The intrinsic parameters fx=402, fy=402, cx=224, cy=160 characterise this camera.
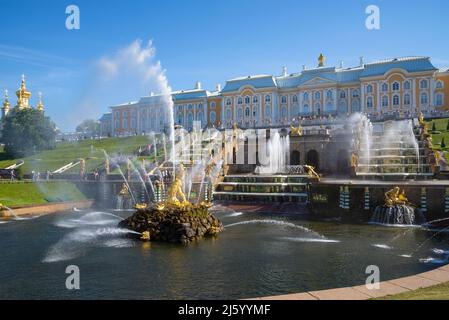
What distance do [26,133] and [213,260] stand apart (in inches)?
2190

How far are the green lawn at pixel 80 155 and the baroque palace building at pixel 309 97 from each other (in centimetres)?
876

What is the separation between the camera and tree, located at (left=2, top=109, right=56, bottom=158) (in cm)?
6032

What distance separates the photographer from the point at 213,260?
13.7 metres

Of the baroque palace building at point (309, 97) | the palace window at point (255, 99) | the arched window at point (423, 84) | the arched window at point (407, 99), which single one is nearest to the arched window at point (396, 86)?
the baroque palace building at point (309, 97)

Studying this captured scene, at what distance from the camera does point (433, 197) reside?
22141 mm

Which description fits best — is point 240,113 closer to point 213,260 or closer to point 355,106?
point 355,106

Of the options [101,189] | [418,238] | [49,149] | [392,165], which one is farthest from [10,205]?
[49,149]

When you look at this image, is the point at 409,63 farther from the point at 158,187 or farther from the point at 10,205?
the point at 10,205

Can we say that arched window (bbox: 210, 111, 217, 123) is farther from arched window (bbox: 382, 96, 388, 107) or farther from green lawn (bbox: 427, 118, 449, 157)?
green lawn (bbox: 427, 118, 449, 157)

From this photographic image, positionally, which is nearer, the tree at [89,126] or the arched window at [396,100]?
the arched window at [396,100]

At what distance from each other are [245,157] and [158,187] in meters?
13.8

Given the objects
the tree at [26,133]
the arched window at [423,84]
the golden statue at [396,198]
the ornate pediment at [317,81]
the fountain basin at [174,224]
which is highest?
the ornate pediment at [317,81]

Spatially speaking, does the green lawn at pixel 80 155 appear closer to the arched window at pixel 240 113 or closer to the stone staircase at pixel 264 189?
the stone staircase at pixel 264 189

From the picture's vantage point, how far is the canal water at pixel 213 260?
10742 millimetres
